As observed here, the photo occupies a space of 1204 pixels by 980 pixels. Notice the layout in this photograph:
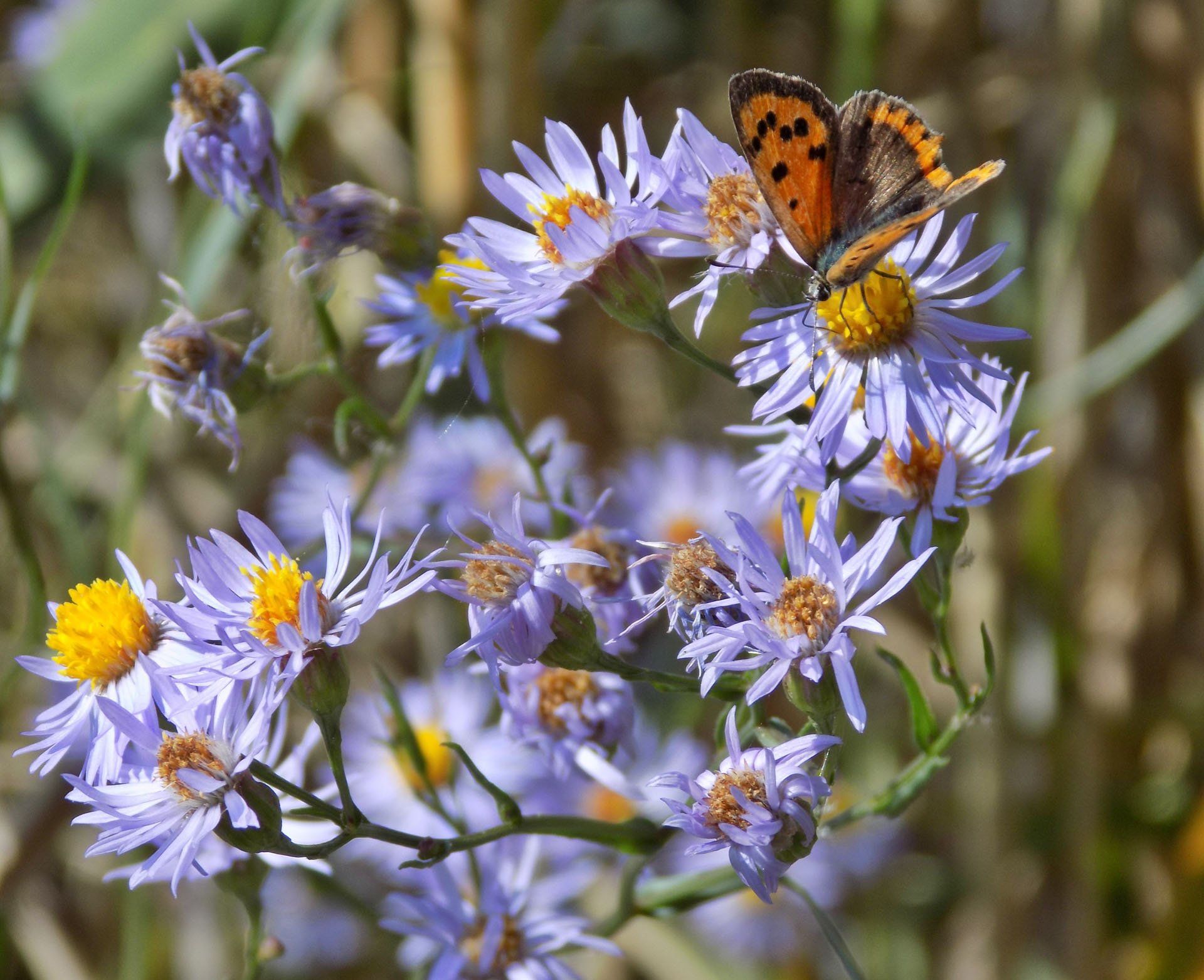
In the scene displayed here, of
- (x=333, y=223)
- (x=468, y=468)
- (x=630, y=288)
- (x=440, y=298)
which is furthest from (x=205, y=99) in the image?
(x=468, y=468)

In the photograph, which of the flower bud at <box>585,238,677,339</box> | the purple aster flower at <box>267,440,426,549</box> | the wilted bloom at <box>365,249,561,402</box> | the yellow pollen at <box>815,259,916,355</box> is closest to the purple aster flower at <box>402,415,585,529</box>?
the purple aster flower at <box>267,440,426,549</box>

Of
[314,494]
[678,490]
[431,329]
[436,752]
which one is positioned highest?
[431,329]

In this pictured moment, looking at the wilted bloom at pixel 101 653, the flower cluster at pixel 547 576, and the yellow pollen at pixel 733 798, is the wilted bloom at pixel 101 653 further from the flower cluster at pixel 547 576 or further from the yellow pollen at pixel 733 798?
the yellow pollen at pixel 733 798

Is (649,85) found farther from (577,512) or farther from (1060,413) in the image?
(577,512)

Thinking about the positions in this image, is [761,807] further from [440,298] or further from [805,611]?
[440,298]

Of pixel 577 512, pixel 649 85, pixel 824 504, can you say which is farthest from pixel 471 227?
pixel 649 85

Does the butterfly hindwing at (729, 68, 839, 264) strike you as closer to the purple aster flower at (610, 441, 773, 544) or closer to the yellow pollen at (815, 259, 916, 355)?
the yellow pollen at (815, 259, 916, 355)

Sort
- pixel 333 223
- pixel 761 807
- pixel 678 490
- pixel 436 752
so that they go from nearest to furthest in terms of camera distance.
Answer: pixel 761 807 < pixel 333 223 < pixel 436 752 < pixel 678 490
